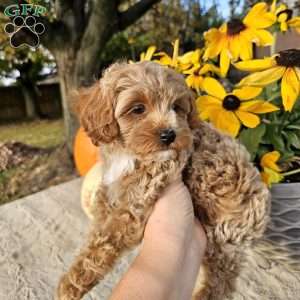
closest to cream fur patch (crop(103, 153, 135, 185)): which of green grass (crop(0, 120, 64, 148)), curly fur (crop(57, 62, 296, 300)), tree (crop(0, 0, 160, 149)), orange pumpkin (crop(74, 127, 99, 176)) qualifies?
curly fur (crop(57, 62, 296, 300))

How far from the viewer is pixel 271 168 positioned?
3.94 feet

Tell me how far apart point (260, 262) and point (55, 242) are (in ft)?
3.19

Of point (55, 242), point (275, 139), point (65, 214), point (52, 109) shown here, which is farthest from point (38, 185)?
point (275, 139)

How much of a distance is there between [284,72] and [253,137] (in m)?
0.26

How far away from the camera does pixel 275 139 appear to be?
127 centimetres

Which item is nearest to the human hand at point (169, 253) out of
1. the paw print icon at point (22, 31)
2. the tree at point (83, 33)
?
the paw print icon at point (22, 31)

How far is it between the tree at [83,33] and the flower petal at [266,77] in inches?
39.0

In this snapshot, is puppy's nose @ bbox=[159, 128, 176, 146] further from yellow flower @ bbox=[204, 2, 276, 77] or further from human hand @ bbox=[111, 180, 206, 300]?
yellow flower @ bbox=[204, 2, 276, 77]

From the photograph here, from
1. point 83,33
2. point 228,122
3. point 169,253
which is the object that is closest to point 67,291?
point 169,253

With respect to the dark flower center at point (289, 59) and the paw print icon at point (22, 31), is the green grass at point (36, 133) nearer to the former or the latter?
the paw print icon at point (22, 31)

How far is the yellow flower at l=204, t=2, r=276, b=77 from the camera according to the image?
123cm

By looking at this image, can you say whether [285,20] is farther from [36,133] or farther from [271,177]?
[36,133]

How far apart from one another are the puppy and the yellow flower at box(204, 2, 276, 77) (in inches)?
10.6

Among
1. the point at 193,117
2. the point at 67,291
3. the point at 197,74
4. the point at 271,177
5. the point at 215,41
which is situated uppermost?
the point at 215,41
